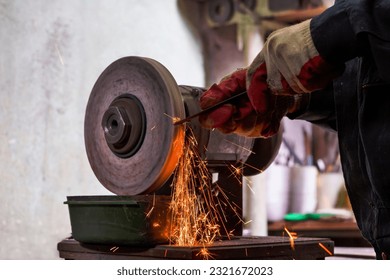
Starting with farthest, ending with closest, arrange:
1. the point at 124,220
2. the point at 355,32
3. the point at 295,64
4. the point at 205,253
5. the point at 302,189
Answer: the point at 302,189 < the point at 124,220 < the point at 205,253 < the point at 295,64 < the point at 355,32

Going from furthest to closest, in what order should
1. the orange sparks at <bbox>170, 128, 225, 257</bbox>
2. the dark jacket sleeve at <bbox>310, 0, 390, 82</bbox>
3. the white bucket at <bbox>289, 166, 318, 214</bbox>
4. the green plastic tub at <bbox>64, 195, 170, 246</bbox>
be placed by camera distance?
the white bucket at <bbox>289, 166, 318, 214</bbox> < the orange sparks at <bbox>170, 128, 225, 257</bbox> < the green plastic tub at <bbox>64, 195, 170, 246</bbox> < the dark jacket sleeve at <bbox>310, 0, 390, 82</bbox>

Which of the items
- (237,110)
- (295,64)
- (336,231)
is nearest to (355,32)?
(295,64)

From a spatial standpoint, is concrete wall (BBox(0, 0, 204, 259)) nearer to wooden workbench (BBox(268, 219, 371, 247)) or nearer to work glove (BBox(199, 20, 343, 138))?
wooden workbench (BBox(268, 219, 371, 247))

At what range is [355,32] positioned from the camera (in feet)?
3.47

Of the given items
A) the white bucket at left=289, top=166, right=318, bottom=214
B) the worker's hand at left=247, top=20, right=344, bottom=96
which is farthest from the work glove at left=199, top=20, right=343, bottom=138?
the white bucket at left=289, top=166, right=318, bottom=214

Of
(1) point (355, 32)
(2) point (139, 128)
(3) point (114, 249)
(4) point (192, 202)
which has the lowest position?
(3) point (114, 249)

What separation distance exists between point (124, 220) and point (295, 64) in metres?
0.57

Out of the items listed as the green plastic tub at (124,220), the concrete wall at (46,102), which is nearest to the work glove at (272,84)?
the green plastic tub at (124,220)

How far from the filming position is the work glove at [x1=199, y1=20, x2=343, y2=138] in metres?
1.16

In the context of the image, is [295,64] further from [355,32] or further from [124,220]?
[124,220]

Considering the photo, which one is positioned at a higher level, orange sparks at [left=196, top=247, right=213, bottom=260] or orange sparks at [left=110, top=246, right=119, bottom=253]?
orange sparks at [left=196, top=247, right=213, bottom=260]
